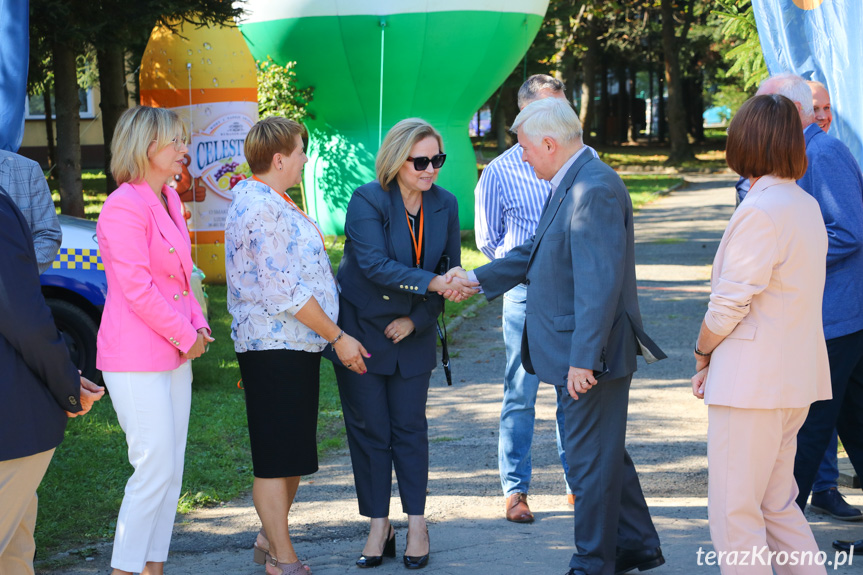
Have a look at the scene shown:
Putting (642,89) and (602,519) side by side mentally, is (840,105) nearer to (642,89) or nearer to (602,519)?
(602,519)

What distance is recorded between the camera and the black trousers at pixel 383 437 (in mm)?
4379

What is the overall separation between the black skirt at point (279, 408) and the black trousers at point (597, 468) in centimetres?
120

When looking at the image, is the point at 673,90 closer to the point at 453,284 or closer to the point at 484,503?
the point at 484,503

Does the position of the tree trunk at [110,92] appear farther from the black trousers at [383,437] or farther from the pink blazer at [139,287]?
the pink blazer at [139,287]

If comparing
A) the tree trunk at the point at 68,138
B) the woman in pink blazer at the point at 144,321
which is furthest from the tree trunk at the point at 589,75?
the woman in pink blazer at the point at 144,321

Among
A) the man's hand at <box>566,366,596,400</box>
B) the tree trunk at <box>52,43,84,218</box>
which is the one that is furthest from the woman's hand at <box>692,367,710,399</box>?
the tree trunk at <box>52,43,84,218</box>

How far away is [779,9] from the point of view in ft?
16.6

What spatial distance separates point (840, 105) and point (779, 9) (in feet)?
2.15

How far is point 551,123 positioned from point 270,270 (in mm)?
1384

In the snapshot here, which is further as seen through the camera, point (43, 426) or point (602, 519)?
point (602, 519)

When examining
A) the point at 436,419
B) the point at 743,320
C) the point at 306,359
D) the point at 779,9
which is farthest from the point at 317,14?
the point at 743,320

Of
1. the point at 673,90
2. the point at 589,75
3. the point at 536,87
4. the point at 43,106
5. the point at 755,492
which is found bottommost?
the point at 755,492

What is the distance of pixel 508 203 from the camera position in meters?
5.01

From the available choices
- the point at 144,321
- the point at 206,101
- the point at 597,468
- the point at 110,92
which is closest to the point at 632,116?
the point at 110,92
